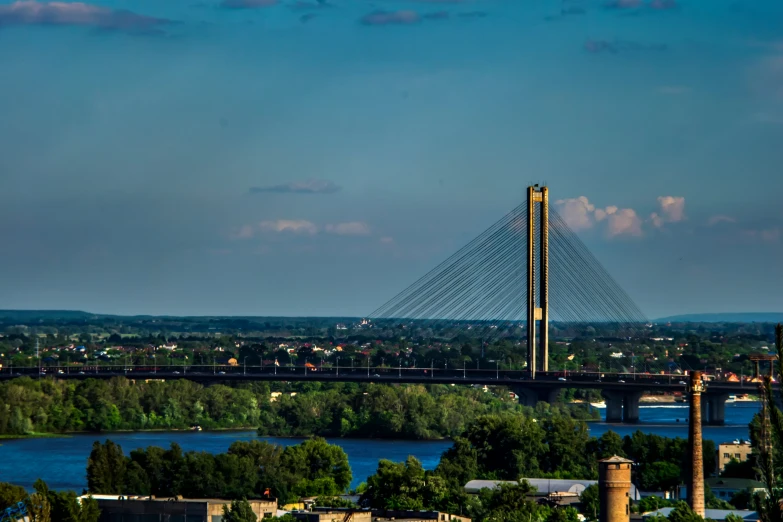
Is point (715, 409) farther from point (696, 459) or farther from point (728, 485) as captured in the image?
→ point (696, 459)

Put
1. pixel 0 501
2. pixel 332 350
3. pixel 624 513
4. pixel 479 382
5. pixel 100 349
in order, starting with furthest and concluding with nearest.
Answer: pixel 100 349 < pixel 332 350 < pixel 479 382 < pixel 0 501 < pixel 624 513

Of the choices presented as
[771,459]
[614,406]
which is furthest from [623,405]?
[771,459]

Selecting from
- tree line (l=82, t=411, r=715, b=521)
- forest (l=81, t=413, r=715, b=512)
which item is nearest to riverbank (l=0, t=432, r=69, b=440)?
forest (l=81, t=413, r=715, b=512)

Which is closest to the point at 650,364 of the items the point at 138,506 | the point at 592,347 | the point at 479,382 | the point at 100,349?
the point at 592,347

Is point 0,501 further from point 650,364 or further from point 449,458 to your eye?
point 650,364

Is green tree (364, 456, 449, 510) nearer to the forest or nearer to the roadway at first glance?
the forest

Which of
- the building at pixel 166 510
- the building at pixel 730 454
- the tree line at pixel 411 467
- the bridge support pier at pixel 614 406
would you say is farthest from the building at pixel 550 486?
the bridge support pier at pixel 614 406

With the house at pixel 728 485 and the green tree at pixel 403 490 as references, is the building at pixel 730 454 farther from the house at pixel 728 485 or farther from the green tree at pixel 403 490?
the green tree at pixel 403 490
